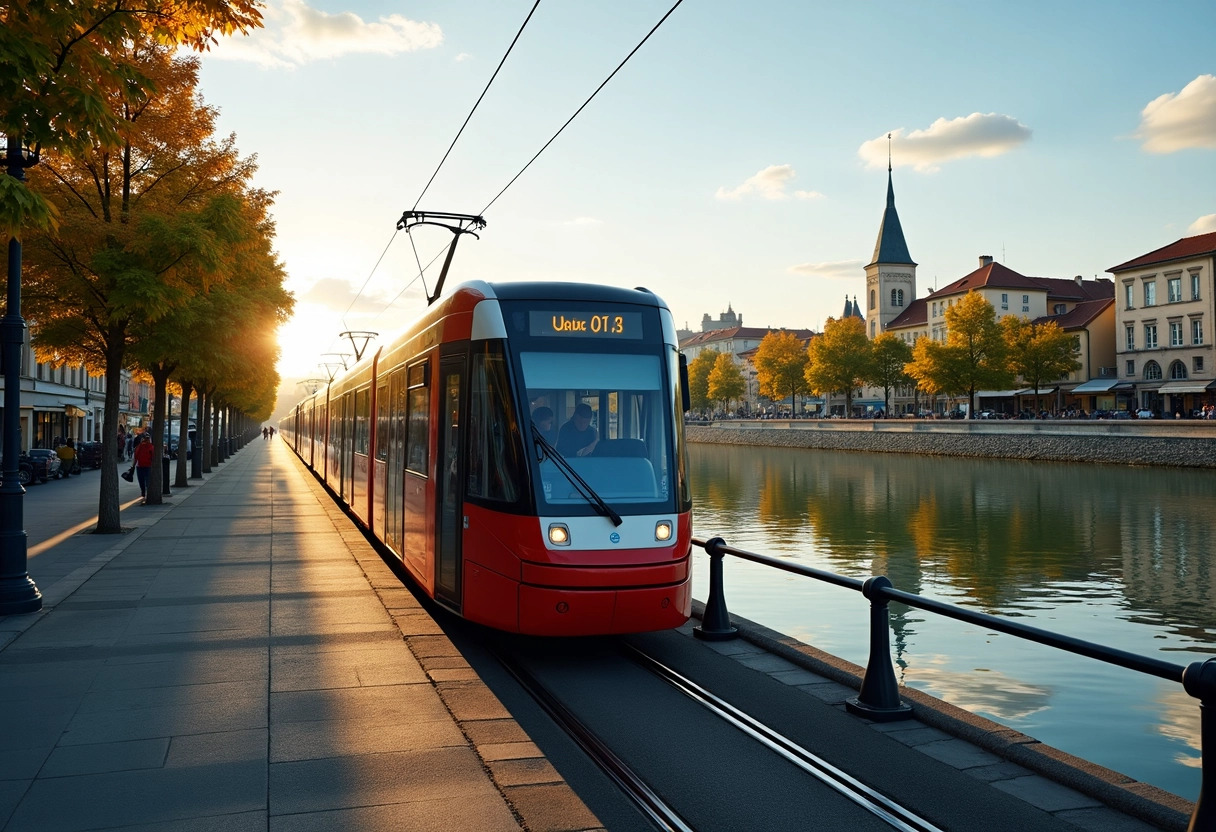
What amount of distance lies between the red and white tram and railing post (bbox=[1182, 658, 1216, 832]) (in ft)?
14.2

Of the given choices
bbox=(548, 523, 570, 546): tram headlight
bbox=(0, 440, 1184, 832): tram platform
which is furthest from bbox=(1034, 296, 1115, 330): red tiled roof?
bbox=(548, 523, 570, 546): tram headlight

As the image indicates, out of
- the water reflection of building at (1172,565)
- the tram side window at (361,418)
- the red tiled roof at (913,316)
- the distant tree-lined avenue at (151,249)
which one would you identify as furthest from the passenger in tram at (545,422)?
the red tiled roof at (913,316)

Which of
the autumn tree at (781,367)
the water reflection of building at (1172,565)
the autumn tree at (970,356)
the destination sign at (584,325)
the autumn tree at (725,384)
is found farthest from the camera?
the autumn tree at (725,384)

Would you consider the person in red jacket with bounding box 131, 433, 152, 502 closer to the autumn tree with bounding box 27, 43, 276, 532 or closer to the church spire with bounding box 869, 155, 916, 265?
the autumn tree with bounding box 27, 43, 276, 532

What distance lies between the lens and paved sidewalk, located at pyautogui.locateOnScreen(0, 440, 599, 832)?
201 inches

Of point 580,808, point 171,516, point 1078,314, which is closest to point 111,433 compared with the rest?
point 171,516

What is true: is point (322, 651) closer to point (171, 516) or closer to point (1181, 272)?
point (171, 516)

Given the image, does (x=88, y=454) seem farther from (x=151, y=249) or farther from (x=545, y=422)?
(x=545, y=422)

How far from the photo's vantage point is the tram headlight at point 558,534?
7875 mm

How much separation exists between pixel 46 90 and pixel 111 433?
39.9 feet

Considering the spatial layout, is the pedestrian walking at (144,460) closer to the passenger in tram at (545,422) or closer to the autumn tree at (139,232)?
the autumn tree at (139,232)

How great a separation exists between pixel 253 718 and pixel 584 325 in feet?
13.1

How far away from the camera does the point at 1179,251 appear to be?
2835 inches

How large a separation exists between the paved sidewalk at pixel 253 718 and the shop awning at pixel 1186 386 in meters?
70.6
